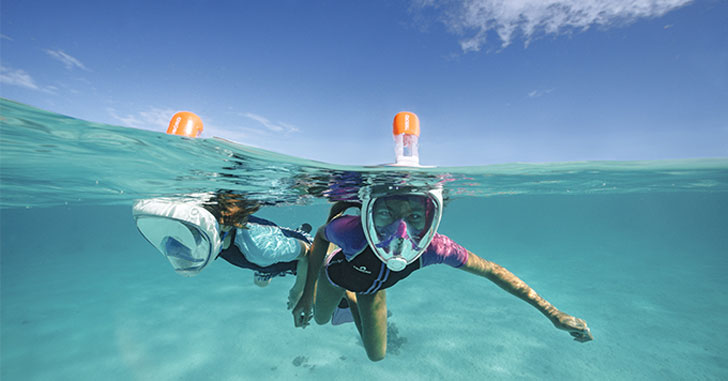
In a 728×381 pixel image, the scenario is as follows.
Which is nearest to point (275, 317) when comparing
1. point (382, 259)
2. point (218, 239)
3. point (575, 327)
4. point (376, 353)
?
point (376, 353)

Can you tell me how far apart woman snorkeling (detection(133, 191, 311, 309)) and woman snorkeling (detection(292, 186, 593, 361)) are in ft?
1.47

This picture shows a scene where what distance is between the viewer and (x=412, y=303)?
1087 centimetres

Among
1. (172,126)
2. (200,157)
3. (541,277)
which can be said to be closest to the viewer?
(172,126)

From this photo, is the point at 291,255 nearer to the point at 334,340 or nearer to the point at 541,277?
the point at 334,340

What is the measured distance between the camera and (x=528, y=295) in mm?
3504

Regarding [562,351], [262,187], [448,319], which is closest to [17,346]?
[262,187]

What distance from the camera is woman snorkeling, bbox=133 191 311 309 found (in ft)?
10.8

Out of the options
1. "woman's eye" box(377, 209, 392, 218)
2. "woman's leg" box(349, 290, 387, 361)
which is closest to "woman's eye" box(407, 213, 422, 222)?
"woman's eye" box(377, 209, 392, 218)

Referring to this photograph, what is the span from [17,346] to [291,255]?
11.9m

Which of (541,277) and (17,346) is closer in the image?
(17,346)

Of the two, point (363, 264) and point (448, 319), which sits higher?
point (363, 264)

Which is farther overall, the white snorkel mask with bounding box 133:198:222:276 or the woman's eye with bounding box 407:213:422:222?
the woman's eye with bounding box 407:213:422:222

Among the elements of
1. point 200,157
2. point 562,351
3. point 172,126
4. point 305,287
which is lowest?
point 562,351

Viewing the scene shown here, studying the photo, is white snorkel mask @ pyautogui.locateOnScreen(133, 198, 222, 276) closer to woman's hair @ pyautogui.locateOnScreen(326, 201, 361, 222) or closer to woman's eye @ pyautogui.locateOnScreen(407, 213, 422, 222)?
woman's hair @ pyautogui.locateOnScreen(326, 201, 361, 222)
